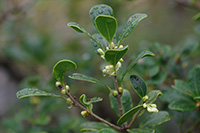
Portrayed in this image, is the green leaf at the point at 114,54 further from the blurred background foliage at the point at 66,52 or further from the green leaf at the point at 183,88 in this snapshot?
the blurred background foliage at the point at 66,52

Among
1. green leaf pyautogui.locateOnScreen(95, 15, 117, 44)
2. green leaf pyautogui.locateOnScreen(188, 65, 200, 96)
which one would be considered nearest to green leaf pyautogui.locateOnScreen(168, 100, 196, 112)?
green leaf pyautogui.locateOnScreen(188, 65, 200, 96)

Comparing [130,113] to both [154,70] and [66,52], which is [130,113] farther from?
[66,52]

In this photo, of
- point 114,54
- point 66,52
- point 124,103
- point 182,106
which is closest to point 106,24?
point 114,54

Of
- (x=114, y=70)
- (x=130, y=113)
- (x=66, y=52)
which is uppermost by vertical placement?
(x=66, y=52)

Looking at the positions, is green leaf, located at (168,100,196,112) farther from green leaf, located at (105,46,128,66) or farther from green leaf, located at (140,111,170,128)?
green leaf, located at (105,46,128,66)

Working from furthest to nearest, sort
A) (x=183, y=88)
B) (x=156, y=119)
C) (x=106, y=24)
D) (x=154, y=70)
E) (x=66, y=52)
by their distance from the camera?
(x=66, y=52) < (x=154, y=70) < (x=183, y=88) < (x=156, y=119) < (x=106, y=24)

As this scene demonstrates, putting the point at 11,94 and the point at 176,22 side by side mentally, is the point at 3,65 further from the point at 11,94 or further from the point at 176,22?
the point at 176,22

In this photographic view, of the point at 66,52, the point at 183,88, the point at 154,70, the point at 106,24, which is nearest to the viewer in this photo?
the point at 106,24
